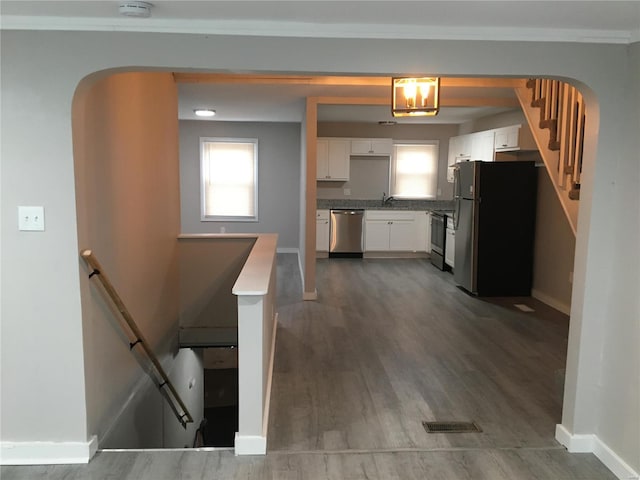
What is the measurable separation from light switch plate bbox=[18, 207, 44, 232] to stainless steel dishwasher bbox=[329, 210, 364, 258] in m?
6.33

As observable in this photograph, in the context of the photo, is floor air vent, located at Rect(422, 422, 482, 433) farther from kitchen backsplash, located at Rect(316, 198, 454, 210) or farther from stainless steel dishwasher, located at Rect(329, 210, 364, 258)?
kitchen backsplash, located at Rect(316, 198, 454, 210)

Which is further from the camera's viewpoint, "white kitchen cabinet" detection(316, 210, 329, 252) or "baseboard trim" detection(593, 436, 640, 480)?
"white kitchen cabinet" detection(316, 210, 329, 252)

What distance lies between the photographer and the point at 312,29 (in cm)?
241

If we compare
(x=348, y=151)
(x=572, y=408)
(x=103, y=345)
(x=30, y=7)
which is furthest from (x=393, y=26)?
(x=348, y=151)

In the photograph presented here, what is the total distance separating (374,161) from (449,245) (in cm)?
237

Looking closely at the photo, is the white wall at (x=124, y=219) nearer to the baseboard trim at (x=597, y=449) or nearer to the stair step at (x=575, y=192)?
the baseboard trim at (x=597, y=449)

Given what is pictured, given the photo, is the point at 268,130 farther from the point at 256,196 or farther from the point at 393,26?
the point at 393,26

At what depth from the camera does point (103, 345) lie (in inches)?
122

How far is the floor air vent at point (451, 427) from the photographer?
3.00m

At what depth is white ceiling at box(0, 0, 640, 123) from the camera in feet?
6.89

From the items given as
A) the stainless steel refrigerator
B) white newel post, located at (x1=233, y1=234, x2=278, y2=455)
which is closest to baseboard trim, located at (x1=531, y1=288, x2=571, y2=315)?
the stainless steel refrigerator

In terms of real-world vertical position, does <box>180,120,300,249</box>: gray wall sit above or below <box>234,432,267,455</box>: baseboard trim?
above

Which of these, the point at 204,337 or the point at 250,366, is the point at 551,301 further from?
the point at 250,366

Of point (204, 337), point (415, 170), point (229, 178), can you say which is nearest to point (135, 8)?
point (204, 337)
